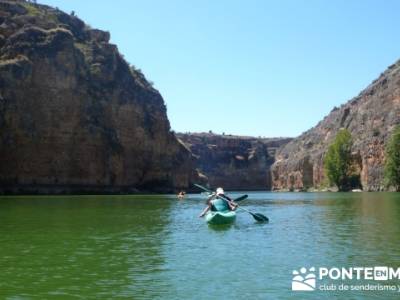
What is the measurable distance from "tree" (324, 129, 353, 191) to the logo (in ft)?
399

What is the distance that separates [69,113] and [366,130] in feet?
238

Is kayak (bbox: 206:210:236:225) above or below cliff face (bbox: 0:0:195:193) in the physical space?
below

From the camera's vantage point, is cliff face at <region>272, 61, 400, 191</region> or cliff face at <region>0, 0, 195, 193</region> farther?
cliff face at <region>272, 61, 400, 191</region>

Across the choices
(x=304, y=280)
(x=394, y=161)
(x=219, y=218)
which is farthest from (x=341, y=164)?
(x=304, y=280)

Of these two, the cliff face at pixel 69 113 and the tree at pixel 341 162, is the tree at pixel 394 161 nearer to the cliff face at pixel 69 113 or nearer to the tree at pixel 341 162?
the tree at pixel 341 162

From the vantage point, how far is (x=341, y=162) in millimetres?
134625

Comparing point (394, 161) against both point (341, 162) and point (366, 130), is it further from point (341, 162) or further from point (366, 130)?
point (366, 130)

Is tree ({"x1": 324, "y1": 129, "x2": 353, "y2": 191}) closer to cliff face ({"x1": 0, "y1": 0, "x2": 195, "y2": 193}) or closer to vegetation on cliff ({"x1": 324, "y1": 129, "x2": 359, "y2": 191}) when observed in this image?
vegetation on cliff ({"x1": 324, "y1": 129, "x2": 359, "y2": 191})

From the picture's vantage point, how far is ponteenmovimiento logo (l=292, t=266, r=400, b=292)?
14.6 m

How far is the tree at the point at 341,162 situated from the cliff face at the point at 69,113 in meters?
41.2

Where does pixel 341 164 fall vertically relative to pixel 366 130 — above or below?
below

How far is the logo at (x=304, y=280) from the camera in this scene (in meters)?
14.7

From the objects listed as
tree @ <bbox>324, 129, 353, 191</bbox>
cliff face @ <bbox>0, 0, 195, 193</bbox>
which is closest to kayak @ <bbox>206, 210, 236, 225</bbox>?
cliff face @ <bbox>0, 0, 195, 193</bbox>

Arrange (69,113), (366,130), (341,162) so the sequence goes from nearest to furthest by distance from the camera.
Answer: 1. (69,113)
2. (341,162)
3. (366,130)
